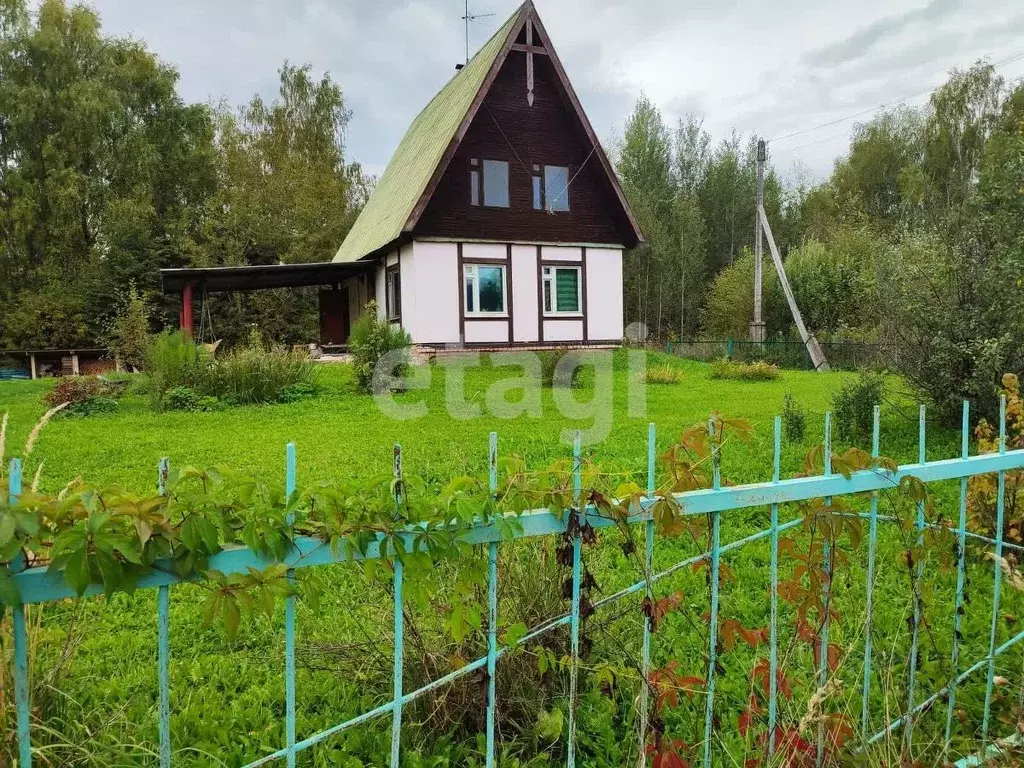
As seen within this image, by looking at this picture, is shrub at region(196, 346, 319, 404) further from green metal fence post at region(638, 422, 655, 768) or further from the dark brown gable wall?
green metal fence post at region(638, 422, 655, 768)

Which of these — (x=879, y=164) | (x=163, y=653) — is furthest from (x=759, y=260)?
(x=163, y=653)

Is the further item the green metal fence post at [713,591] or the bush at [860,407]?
the bush at [860,407]

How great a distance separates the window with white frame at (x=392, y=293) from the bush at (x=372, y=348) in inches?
204

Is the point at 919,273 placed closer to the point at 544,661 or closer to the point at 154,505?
the point at 544,661

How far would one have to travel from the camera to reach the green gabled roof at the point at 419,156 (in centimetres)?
1504

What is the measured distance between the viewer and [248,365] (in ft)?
34.6

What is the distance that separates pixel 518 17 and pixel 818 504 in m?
16.2

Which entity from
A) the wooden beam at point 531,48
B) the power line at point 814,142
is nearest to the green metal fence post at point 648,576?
the wooden beam at point 531,48

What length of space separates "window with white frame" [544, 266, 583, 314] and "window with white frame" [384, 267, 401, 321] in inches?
152

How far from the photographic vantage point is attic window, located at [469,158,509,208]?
15969 mm

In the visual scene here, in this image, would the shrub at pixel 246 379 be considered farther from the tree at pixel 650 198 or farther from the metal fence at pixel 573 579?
the tree at pixel 650 198

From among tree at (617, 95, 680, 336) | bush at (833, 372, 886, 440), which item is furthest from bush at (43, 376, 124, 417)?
tree at (617, 95, 680, 336)

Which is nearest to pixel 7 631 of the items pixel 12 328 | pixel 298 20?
pixel 12 328

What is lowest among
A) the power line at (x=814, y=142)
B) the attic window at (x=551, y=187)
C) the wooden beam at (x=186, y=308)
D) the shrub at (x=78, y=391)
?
the shrub at (x=78, y=391)
